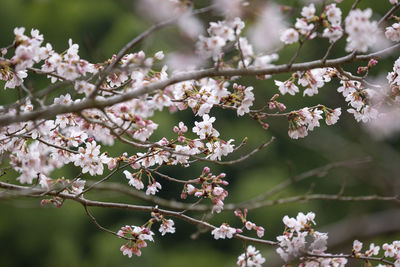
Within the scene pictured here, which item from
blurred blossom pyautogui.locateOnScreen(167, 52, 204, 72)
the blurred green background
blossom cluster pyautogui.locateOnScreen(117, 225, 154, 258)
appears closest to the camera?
blurred blossom pyautogui.locateOnScreen(167, 52, 204, 72)

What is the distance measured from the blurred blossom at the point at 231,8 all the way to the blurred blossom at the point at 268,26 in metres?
0.09

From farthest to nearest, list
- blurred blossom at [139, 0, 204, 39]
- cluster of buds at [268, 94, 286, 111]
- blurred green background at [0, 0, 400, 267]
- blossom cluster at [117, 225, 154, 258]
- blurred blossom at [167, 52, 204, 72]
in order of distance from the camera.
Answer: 1. blurred green background at [0, 0, 400, 267]
2. blossom cluster at [117, 225, 154, 258]
3. cluster of buds at [268, 94, 286, 111]
4. blurred blossom at [167, 52, 204, 72]
5. blurred blossom at [139, 0, 204, 39]

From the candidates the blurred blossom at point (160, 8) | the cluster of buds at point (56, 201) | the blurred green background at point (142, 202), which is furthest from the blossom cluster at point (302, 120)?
the blurred green background at point (142, 202)

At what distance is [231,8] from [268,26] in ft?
0.87

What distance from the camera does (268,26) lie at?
209 centimetres

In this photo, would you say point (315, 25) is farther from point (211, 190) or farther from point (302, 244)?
point (302, 244)

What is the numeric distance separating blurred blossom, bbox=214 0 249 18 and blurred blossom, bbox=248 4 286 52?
3.7 inches

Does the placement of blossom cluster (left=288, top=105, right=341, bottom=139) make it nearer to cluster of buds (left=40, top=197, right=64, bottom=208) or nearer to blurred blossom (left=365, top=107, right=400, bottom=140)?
blurred blossom (left=365, top=107, right=400, bottom=140)

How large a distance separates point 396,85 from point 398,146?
1211 centimetres

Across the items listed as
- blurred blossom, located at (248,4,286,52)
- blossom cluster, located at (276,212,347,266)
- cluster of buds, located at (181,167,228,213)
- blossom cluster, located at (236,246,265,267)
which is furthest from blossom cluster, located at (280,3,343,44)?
blossom cluster, located at (236,246,265,267)

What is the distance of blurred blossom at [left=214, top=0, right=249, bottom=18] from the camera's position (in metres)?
1.86

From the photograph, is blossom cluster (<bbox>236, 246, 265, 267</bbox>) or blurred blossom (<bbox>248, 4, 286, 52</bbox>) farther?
blossom cluster (<bbox>236, 246, 265, 267</bbox>)

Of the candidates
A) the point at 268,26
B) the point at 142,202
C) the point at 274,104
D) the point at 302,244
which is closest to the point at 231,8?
the point at 268,26

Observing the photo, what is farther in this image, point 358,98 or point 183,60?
point 358,98
